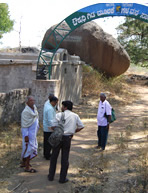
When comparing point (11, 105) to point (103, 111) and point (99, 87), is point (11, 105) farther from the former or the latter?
point (99, 87)

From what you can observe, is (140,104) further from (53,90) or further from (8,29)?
(8,29)

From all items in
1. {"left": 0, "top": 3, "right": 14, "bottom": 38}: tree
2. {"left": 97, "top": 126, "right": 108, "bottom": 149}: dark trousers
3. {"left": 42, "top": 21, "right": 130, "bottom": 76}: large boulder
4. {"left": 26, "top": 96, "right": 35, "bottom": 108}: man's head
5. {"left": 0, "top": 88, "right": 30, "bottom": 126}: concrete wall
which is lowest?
{"left": 97, "top": 126, "right": 108, "bottom": 149}: dark trousers

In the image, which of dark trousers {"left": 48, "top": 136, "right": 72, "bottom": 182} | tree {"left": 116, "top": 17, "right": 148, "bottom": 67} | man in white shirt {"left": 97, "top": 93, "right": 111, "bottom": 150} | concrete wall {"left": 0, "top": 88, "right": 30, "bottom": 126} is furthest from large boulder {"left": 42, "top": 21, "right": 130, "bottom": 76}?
dark trousers {"left": 48, "top": 136, "right": 72, "bottom": 182}

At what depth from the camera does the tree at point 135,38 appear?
73.6ft

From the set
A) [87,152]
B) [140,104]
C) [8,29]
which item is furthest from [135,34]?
[87,152]

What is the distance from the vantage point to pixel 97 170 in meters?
5.14

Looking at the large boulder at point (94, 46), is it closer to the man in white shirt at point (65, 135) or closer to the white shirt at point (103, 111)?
the white shirt at point (103, 111)

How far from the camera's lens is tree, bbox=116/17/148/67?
73.6 ft

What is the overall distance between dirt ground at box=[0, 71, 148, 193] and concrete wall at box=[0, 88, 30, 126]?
6.46 feet

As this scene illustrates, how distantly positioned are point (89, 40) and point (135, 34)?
7.60 m

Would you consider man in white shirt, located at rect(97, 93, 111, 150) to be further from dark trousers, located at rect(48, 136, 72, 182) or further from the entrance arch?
the entrance arch

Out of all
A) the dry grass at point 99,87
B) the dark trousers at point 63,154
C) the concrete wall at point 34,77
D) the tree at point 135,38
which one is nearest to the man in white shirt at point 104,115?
the dark trousers at point 63,154

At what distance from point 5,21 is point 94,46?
14.1 meters

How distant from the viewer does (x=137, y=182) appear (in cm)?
447
